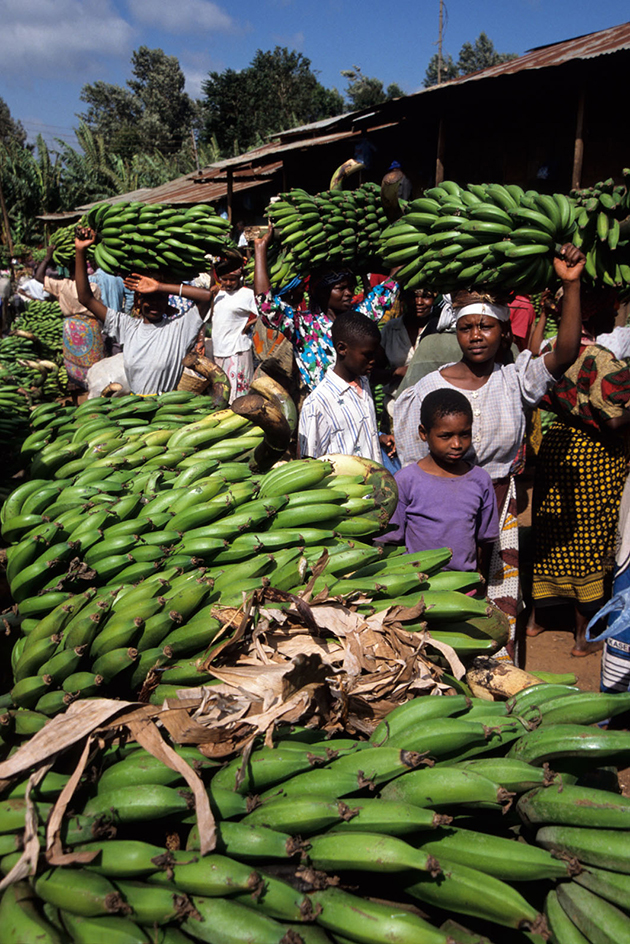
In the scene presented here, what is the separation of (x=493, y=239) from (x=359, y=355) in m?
0.95

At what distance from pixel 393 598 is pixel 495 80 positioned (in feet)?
23.8

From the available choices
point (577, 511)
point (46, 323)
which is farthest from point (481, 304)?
point (46, 323)

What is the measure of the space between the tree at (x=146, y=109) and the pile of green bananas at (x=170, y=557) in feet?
150

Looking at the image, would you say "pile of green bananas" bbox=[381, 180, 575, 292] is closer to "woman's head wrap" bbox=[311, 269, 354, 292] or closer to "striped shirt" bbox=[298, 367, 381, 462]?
"striped shirt" bbox=[298, 367, 381, 462]

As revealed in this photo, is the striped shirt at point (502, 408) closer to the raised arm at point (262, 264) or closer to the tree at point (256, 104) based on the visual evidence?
the raised arm at point (262, 264)

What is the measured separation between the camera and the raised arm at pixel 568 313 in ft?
8.76

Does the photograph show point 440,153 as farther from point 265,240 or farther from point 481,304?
point 481,304

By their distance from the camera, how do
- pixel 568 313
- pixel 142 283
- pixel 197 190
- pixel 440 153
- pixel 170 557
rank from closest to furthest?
1. pixel 170 557
2. pixel 568 313
3. pixel 142 283
4. pixel 440 153
5. pixel 197 190

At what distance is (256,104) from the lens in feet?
114

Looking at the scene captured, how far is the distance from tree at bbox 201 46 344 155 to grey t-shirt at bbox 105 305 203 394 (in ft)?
107

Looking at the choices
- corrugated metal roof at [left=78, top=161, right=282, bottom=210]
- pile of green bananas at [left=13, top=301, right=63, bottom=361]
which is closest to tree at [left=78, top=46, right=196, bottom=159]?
corrugated metal roof at [left=78, top=161, right=282, bottom=210]

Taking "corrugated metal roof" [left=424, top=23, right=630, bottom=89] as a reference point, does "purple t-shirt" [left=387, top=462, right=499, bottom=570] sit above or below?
below

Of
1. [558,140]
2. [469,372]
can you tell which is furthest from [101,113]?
[469,372]

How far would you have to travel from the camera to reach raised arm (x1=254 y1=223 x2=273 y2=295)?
15.6 ft
